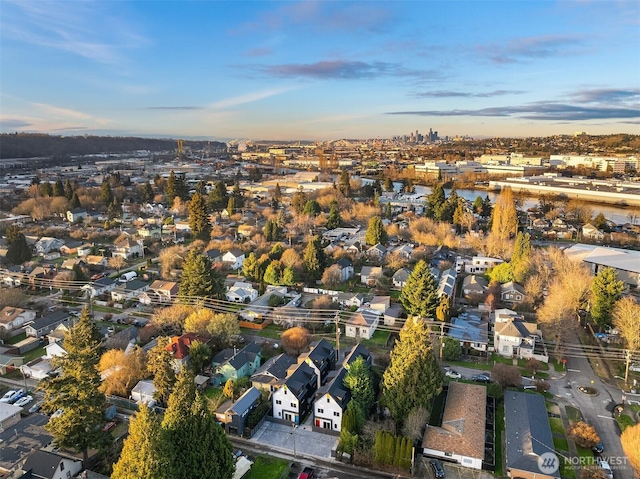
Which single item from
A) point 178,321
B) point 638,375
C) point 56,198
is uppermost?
point 56,198

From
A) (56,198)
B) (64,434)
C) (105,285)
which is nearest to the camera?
(64,434)

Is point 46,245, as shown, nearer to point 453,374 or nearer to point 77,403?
point 77,403

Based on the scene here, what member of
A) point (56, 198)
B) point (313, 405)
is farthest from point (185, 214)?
point (313, 405)

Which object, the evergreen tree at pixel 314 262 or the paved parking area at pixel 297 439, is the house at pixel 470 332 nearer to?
the paved parking area at pixel 297 439

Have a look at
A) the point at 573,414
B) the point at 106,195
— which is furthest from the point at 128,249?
the point at 573,414

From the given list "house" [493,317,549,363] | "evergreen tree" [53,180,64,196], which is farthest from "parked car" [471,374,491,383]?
"evergreen tree" [53,180,64,196]

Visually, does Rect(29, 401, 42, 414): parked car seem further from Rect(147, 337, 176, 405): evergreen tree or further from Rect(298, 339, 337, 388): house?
Rect(298, 339, 337, 388): house

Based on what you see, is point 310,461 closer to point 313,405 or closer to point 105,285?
point 313,405
